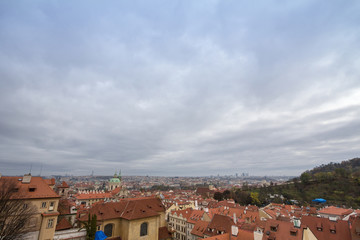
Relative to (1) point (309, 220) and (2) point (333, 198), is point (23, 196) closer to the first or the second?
(1) point (309, 220)

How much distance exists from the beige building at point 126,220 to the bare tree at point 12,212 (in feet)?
36.1

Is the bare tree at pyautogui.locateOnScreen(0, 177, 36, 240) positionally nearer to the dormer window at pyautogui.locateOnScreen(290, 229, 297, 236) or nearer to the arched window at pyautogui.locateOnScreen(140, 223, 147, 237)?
the arched window at pyautogui.locateOnScreen(140, 223, 147, 237)

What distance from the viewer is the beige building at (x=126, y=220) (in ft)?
116

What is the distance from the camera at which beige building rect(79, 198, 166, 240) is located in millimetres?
35344

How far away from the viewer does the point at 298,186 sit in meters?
128

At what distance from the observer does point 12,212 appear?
22.3 metres

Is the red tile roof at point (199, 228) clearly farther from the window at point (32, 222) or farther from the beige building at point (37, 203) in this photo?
the window at point (32, 222)

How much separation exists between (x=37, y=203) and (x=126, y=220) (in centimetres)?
1552

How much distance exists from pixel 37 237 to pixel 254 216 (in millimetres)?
50573

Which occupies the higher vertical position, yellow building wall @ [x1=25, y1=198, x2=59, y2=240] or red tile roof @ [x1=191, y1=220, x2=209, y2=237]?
yellow building wall @ [x1=25, y1=198, x2=59, y2=240]

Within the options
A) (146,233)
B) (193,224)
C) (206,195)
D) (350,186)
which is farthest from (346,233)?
(206,195)

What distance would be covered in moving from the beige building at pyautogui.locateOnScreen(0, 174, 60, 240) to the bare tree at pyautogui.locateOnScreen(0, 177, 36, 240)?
15.5 inches

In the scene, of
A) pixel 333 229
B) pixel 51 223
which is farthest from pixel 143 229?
pixel 333 229

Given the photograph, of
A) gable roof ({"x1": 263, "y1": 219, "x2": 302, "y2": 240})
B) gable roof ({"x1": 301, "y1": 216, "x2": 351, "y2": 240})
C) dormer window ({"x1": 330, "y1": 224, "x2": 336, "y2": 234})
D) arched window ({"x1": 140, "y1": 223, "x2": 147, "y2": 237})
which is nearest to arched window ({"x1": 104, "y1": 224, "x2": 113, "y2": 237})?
arched window ({"x1": 140, "y1": 223, "x2": 147, "y2": 237})
